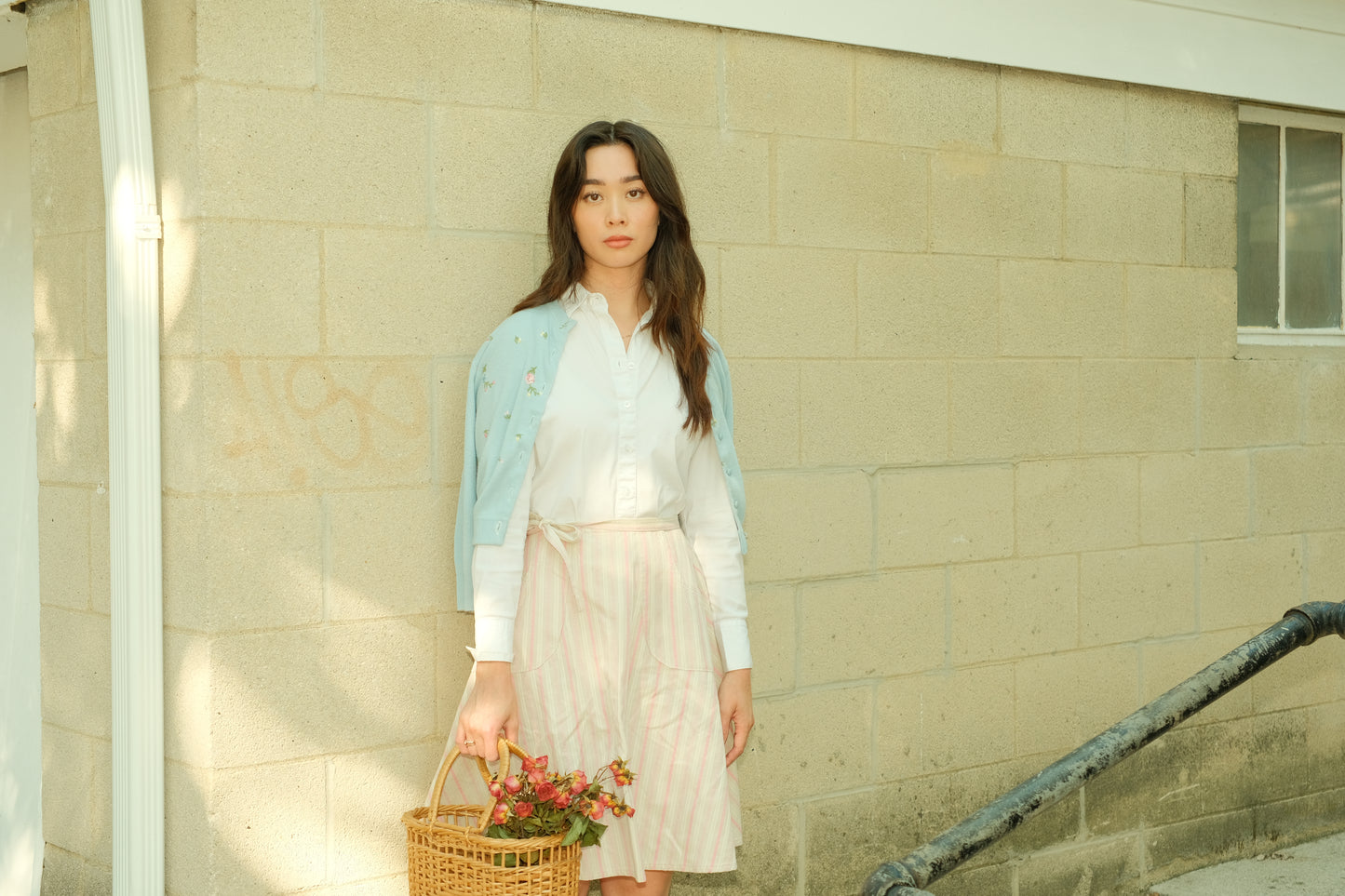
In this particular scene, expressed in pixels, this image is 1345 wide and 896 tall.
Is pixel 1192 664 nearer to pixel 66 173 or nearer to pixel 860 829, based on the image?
pixel 860 829

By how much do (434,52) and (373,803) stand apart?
1553 millimetres

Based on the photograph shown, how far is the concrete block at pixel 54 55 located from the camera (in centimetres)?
304

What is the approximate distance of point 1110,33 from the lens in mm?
4109

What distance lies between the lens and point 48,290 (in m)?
3.17

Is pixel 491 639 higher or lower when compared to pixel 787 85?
lower

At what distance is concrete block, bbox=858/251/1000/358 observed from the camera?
368 centimetres

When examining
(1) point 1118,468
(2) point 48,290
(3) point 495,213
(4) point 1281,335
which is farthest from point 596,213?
(4) point 1281,335

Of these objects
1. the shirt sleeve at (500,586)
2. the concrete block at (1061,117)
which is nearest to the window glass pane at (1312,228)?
the concrete block at (1061,117)

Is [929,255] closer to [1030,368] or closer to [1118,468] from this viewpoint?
[1030,368]

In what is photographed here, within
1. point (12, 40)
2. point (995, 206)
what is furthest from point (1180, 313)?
point (12, 40)

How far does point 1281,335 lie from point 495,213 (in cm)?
281

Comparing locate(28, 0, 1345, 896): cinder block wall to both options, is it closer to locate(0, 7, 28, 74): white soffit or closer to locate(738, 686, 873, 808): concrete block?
locate(738, 686, 873, 808): concrete block

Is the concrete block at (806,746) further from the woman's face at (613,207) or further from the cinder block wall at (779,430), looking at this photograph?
the woman's face at (613,207)

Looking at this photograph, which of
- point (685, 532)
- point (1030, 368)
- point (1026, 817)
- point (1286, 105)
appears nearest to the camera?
point (1026, 817)
